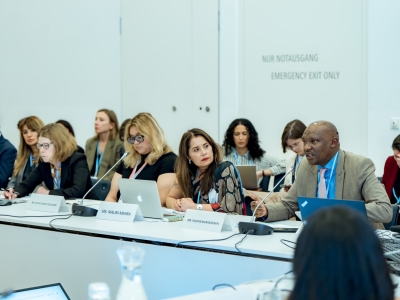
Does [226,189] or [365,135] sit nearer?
[226,189]

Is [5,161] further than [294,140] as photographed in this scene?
Yes

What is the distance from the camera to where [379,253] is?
1.07m

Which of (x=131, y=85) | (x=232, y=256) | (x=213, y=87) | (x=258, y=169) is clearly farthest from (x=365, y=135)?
(x=232, y=256)

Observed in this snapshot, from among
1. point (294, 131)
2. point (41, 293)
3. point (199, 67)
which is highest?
point (199, 67)

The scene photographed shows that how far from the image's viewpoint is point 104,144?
6.83 metres

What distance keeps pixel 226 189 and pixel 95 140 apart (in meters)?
3.44

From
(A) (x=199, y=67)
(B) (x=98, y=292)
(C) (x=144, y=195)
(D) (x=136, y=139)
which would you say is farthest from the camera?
(A) (x=199, y=67)

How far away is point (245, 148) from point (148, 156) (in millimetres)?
1982

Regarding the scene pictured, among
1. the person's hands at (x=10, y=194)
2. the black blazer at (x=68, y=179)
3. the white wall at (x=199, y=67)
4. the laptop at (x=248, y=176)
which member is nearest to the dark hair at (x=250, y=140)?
the white wall at (x=199, y=67)

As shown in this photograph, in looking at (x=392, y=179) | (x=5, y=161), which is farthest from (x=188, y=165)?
(x=5, y=161)

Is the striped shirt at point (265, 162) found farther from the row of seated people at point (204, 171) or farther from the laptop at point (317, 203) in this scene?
the laptop at point (317, 203)

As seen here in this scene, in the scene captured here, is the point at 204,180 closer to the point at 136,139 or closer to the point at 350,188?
the point at 136,139

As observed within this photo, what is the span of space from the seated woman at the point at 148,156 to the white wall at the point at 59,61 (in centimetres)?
302

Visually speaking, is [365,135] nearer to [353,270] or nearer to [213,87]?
[213,87]
